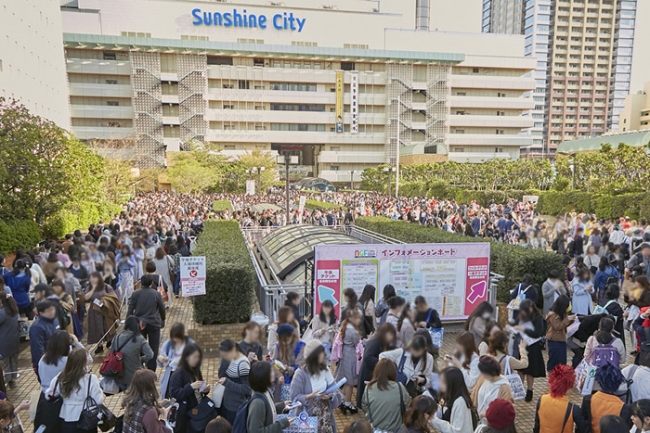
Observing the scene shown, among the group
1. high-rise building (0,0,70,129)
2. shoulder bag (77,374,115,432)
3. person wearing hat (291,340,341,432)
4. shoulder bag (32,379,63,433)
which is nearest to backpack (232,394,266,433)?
person wearing hat (291,340,341,432)

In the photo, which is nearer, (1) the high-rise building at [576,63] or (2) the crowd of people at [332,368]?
(2) the crowd of people at [332,368]

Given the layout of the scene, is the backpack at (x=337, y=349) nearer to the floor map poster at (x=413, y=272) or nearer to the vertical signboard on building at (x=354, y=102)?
the floor map poster at (x=413, y=272)

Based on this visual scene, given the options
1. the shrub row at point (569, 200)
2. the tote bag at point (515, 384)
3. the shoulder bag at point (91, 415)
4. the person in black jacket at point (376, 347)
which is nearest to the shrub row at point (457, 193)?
the shrub row at point (569, 200)

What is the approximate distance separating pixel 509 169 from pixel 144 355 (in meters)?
43.1

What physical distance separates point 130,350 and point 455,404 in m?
3.56

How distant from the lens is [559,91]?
115m

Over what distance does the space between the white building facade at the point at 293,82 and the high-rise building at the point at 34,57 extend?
2543 centimetres

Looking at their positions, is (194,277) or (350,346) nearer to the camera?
(350,346)

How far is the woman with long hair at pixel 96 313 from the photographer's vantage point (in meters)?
7.58

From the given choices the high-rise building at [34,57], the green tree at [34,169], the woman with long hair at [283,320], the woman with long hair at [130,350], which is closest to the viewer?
the woman with long hair at [130,350]

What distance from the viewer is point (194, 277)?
7617 mm

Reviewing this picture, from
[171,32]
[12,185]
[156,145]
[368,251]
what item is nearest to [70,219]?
[12,185]

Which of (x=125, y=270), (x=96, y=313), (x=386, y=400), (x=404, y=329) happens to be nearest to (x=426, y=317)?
(x=404, y=329)

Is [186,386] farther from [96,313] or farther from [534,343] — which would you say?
[534,343]
